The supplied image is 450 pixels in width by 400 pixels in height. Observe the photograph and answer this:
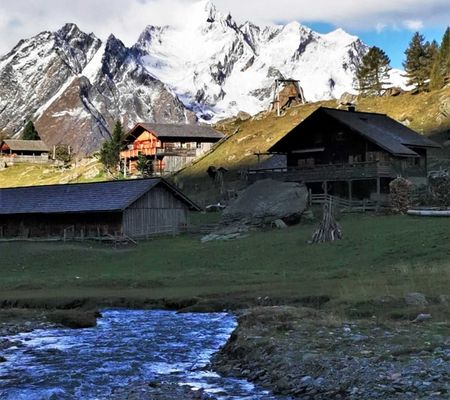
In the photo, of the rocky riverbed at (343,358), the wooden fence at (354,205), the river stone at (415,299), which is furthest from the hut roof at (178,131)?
the rocky riverbed at (343,358)

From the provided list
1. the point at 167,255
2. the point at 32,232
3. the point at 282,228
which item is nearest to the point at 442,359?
the point at 167,255

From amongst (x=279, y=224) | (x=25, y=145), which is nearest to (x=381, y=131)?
(x=279, y=224)

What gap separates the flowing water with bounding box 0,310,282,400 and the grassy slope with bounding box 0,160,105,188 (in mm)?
93964

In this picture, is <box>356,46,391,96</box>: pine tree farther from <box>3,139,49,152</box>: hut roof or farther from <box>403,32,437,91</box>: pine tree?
<box>3,139,49,152</box>: hut roof

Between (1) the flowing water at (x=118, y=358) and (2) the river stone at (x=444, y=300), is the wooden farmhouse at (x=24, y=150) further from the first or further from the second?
(2) the river stone at (x=444, y=300)

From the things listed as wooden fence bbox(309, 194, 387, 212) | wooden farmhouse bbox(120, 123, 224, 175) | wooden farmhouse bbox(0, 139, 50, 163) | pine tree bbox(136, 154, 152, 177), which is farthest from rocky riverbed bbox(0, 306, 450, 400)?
wooden farmhouse bbox(0, 139, 50, 163)

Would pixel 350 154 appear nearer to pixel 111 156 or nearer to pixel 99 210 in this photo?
pixel 99 210

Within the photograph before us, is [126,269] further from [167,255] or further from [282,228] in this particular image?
[282,228]

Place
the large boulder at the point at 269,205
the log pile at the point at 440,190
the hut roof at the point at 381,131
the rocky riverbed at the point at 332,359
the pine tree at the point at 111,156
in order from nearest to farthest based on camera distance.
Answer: the rocky riverbed at the point at 332,359, the large boulder at the point at 269,205, the log pile at the point at 440,190, the hut roof at the point at 381,131, the pine tree at the point at 111,156

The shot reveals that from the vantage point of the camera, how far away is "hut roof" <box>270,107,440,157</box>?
65250 mm

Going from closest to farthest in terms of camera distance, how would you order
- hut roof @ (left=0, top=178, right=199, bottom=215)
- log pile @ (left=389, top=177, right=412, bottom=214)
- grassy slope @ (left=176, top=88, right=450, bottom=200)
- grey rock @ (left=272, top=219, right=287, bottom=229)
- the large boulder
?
1. grey rock @ (left=272, top=219, right=287, bottom=229)
2. log pile @ (left=389, top=177, right=412, bottom=214)
3. the large boulder
4. hut roof @ (left=0, top=178, right=199, bottom=215)
5. grassy slope @ (left=176, top=88, right=450, bottom=200)

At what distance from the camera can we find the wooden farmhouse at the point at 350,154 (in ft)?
208

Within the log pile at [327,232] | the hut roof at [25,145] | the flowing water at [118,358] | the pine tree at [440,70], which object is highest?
the pine tree at [440,70]

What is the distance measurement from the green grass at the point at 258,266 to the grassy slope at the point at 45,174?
67.5 m
